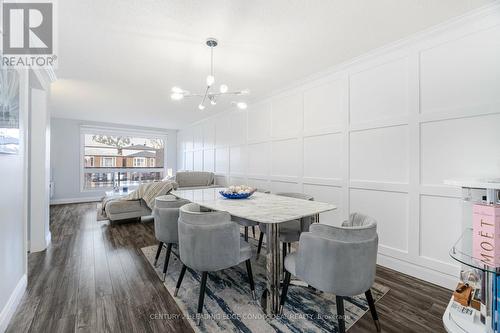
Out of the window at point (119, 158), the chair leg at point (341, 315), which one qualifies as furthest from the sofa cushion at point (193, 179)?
the chair leg at point (341, 315)

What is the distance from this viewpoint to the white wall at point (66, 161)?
625 centimetres

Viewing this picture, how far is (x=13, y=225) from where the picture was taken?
1.76m

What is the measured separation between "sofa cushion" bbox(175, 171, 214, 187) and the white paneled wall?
2.90 meters

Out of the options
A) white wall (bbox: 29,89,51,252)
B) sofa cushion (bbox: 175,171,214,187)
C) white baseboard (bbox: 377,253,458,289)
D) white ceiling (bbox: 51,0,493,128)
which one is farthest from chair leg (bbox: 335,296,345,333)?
sofa cushion (bbox: 175,171,214,187)

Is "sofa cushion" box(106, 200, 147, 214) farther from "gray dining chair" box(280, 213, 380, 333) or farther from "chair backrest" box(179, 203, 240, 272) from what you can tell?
"gray dining chair" box(280, 213, 380, 333)

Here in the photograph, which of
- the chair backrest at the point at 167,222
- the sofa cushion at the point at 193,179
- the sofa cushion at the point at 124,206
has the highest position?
the sofa cushion at the point at 193,179

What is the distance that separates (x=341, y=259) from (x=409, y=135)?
1.78m

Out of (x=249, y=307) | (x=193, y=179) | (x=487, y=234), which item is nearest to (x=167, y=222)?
(x=249, y=307)

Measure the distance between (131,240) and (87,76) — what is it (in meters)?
2.64

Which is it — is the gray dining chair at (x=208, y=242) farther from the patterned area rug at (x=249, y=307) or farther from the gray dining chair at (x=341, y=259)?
the gray dining chair at (x=341, y=259)

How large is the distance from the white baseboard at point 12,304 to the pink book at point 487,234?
2.87 metres

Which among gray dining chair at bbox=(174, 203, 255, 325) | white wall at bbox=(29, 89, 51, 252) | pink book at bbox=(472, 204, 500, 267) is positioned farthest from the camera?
white wall at bbox=(29, 89, 51, 252)

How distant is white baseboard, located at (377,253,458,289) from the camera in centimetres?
204

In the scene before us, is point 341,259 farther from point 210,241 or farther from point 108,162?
point 108,162
